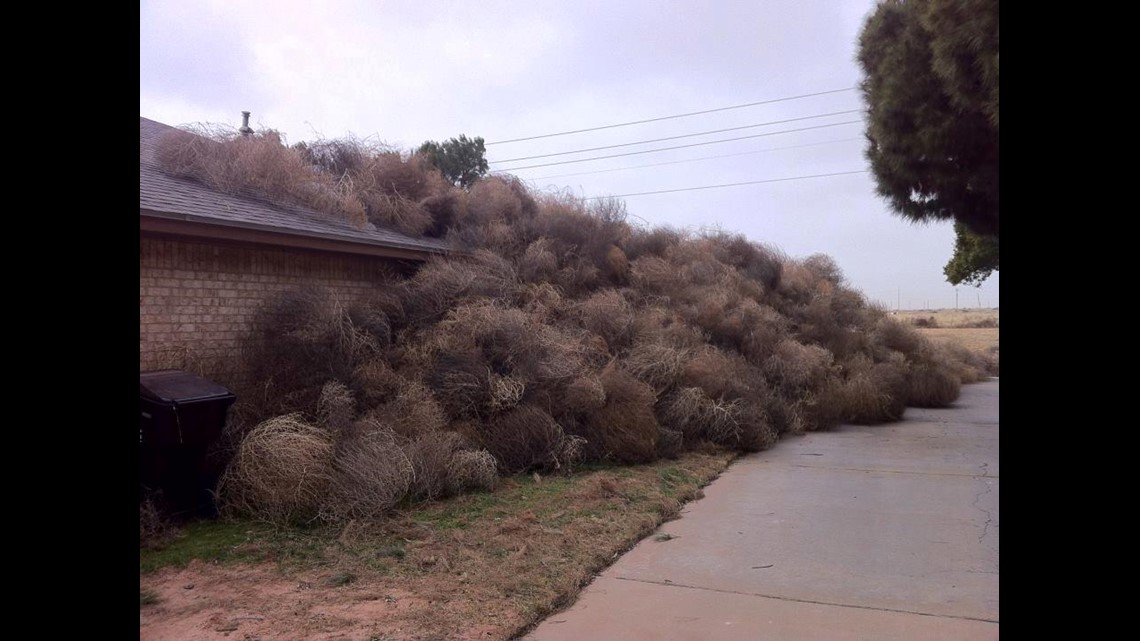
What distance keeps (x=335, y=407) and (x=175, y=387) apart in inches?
65.0

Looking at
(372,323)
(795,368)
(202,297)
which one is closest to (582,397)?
(372,323)

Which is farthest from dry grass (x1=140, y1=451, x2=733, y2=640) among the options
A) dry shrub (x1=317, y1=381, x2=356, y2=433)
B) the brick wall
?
the brick wall

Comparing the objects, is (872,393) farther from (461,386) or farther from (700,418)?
(461,386)

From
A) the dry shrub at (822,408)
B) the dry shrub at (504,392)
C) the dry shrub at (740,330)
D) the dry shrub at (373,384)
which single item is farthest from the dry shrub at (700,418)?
the dry shrub at (373,384)

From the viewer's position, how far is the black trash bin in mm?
6715

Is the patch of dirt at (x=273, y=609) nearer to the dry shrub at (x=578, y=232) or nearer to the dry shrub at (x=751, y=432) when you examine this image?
the dry shrub at (x=751, y=432)

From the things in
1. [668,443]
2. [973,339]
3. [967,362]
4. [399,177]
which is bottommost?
[668,443]

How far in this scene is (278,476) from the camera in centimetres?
695

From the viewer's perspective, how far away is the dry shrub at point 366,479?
6859 millimetres

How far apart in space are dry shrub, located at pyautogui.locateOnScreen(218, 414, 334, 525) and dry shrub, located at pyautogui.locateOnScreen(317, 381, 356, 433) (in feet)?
1.96

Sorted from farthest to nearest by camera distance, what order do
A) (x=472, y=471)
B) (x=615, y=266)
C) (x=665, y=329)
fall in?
(x=615, y=266) < (x=665, y=329) < (x=472, y=471)

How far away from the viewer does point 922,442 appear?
39.3 feet

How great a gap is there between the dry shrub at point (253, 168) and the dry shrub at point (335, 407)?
3984 mm
